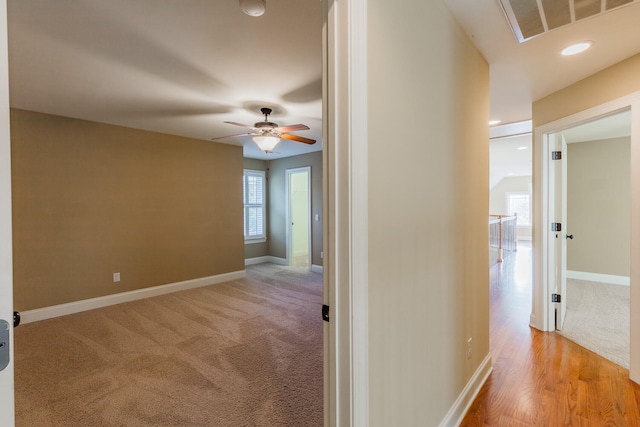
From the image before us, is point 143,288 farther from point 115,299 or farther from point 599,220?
point 599,220

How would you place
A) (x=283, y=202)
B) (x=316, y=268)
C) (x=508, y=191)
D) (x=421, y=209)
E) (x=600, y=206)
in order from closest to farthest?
(x=421, y=209) < (x=600, y=206) < (x=316, y=268) < (x=283, y=202) < (x=508, y=191)

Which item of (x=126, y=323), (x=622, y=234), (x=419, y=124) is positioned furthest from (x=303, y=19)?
(x=622, y=234)

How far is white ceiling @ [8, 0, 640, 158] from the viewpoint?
1764mm

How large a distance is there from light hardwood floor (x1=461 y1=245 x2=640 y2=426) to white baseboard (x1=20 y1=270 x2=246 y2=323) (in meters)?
4.15

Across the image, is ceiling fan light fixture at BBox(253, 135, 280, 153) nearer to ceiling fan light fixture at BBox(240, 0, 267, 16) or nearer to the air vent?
ceiling fan light fixture at BBox(240, 0, 267, 16)

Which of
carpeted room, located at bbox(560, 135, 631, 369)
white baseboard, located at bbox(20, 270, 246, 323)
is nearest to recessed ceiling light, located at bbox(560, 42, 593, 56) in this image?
carpeted room, located at bbox(560, 135, 631, 369)

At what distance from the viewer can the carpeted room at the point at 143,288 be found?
81.6 inches

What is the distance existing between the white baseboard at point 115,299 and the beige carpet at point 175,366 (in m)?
0.12

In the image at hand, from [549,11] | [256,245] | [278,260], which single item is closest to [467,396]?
[549,11]

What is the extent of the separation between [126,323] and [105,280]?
37.4 inches

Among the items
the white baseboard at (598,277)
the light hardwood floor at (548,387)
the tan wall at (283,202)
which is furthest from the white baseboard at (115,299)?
the white baseboard at (598,277)

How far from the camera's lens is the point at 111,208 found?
4.02 metres

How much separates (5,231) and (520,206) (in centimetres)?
1281

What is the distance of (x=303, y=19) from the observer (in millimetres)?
1864
